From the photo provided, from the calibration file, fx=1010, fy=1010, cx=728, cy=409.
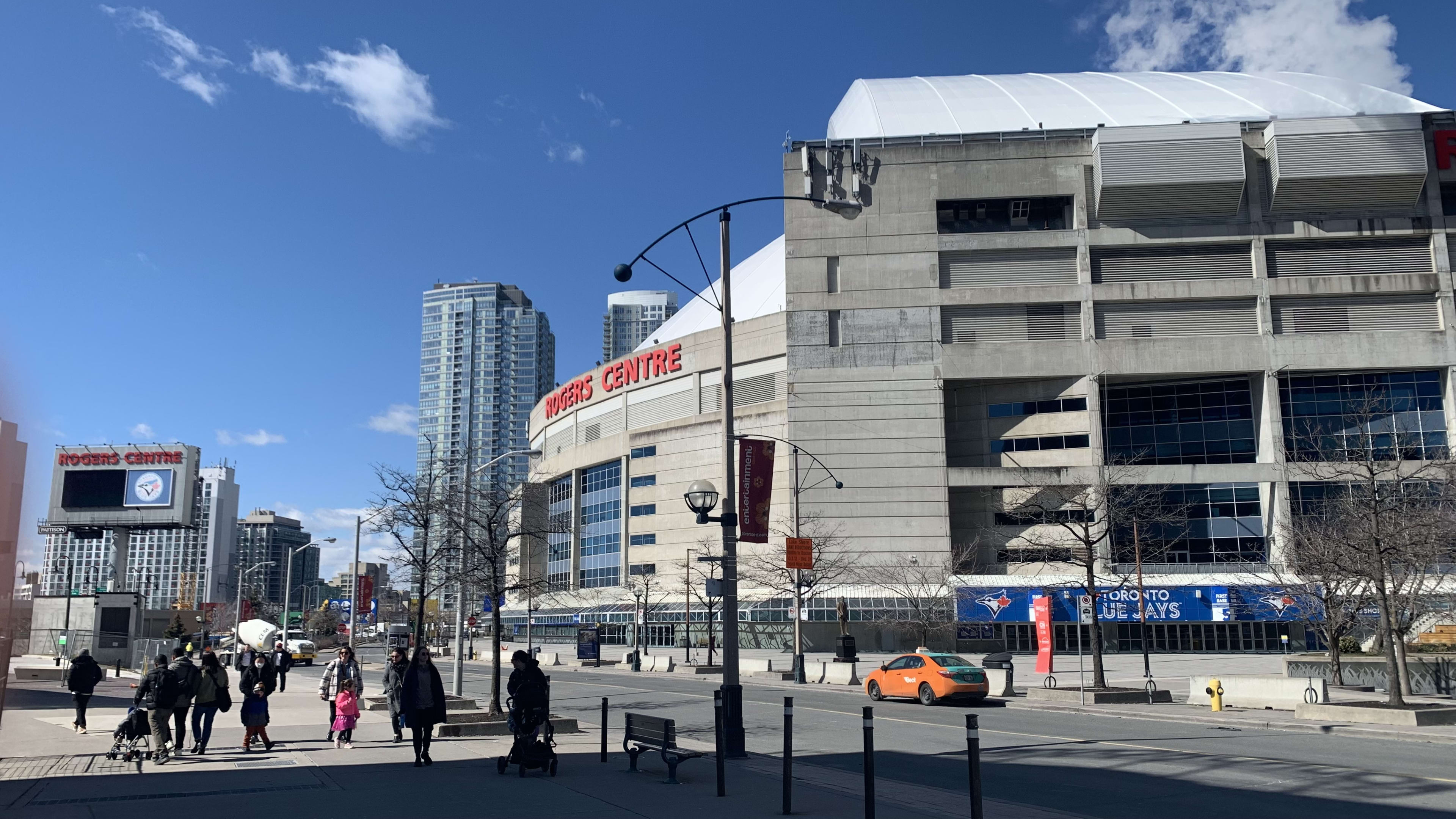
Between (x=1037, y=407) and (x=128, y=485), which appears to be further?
(x=128, y=485)

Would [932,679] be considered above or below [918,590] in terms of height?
below

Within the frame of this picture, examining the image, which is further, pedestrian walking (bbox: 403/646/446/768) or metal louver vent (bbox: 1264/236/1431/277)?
metal louver vent (bbox: 1264/236/1431/277)

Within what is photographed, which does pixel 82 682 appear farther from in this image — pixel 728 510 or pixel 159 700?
pixel 728 510

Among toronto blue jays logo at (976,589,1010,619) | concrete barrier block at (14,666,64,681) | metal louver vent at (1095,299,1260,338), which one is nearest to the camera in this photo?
concrete barrier block at (14,666,64,681)

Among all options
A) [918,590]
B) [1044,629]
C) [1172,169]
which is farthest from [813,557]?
[1172,169]

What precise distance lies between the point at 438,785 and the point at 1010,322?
6125cm

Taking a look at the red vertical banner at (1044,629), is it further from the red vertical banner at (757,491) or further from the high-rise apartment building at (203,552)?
the high-rise apartment building at (203,552)

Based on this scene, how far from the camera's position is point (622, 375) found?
90.4 m

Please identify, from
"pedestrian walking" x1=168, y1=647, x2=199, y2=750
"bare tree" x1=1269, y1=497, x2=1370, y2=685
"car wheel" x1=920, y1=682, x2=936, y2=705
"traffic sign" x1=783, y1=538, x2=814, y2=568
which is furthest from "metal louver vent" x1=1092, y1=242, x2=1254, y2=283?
"pedestrian walking" x1=168, y1=647, x2=199, y2=750

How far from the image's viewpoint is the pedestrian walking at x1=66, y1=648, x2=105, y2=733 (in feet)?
63.9

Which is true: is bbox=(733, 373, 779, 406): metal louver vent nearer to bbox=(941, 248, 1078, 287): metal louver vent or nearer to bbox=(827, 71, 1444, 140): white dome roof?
bbox=(941, 248, 1078, 287): metal louver vent

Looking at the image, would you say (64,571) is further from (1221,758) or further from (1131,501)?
(1221,758)

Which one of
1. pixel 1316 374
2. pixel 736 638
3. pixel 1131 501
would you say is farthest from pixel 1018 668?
pixel 736 638

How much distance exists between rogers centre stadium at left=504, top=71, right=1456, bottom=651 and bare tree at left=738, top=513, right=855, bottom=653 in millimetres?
591
